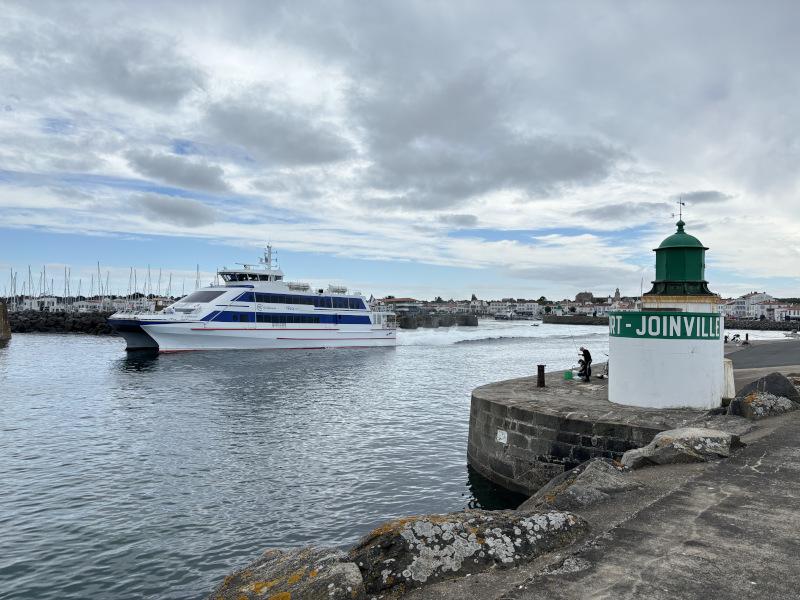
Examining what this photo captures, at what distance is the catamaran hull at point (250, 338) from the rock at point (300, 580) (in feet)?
140

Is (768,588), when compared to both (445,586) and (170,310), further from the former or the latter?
(170,310)

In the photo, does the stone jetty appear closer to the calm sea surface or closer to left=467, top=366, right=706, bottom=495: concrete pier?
left=467, top=366, right=706, bottom=495: concrete pier

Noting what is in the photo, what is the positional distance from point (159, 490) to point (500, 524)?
9800mm

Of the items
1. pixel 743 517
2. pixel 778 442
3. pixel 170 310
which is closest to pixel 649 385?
pixel 778 442

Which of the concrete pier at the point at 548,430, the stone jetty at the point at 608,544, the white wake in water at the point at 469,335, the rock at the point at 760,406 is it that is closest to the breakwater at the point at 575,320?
the white wake in water at the point at 469,335

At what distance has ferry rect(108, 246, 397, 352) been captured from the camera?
4338cm

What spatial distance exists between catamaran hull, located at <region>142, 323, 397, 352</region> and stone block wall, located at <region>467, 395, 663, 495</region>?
3755 centimetres

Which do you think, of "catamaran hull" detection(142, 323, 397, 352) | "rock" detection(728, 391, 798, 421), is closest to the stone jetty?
"rock" detection(728, 391, 798, 421)

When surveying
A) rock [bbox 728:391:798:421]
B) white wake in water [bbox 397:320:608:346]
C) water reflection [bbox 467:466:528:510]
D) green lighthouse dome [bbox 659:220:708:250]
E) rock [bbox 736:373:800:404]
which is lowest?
white wake in water [bbox 397:320:608:346]

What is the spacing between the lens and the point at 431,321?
11888 cm

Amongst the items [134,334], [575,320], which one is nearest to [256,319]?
[134,334]

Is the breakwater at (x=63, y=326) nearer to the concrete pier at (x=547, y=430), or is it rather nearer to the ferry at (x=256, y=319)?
the ferry at (x=256, y=319)

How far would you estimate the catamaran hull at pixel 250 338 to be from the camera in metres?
43.3

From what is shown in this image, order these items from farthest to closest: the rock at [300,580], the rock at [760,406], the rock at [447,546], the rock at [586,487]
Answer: the rock at [760,406] → the rock at [586,487] → the rock at [447,546] → the rock at [300,580]
